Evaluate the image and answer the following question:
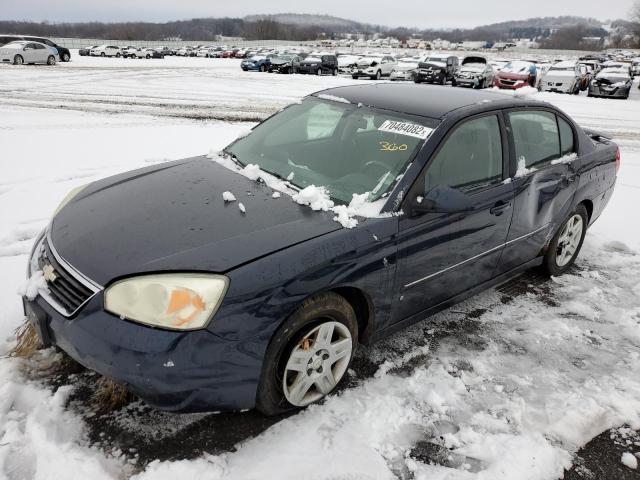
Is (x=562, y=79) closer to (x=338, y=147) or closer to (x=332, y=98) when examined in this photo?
(x=332, y=98)

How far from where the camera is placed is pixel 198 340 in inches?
86.9

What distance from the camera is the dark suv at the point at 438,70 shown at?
929 inches

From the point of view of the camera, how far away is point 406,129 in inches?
128

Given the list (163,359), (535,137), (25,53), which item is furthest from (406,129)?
(25,53)

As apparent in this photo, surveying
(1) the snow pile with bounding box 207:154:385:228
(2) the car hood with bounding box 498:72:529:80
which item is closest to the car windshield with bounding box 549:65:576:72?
(2) the car hood with bounding box 498:72:529:80

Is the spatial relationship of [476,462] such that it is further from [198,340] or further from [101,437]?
[101,437]

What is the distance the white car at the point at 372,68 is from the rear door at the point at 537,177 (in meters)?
23.9

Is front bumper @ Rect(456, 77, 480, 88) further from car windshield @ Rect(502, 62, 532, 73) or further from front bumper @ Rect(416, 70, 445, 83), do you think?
car windshield @ Rect(502, 62, 532, 73)

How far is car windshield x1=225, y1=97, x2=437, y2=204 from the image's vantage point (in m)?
3.09

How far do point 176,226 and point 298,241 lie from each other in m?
0.67

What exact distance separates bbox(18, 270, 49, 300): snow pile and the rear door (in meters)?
3.06

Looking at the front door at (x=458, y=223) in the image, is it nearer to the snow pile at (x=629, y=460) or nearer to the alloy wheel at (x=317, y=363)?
the alloy wheel at (x=317, y=363)

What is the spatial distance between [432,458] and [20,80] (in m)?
20.2

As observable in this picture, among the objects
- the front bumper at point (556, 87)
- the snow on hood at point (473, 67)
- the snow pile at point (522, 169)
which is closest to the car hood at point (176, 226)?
the snow pile at point (522, 169)
